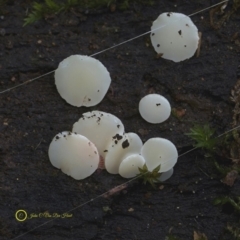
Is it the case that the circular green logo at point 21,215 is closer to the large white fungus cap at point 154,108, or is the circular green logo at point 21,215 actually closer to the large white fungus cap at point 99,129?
the large white fungus cap at point 99,129

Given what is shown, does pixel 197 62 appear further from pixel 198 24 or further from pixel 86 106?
pixel 86 106

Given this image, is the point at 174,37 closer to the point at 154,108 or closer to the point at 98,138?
the point at 154,108

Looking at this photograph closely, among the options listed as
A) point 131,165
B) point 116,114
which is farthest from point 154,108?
point 131,165

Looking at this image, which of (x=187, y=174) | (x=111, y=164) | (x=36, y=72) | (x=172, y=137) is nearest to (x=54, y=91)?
(x=36, y=72)

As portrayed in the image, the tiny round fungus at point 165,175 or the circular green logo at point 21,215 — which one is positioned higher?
the tiny round fungus at point 165,175

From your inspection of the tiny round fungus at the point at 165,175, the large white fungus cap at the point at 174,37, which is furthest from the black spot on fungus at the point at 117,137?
the large white fungus cap at the point at 174,37

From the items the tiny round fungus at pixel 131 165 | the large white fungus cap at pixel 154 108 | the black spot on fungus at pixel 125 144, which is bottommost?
the tiny round fungus at pixel 131 165

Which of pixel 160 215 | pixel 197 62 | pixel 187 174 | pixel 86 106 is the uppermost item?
pixel 197 62
